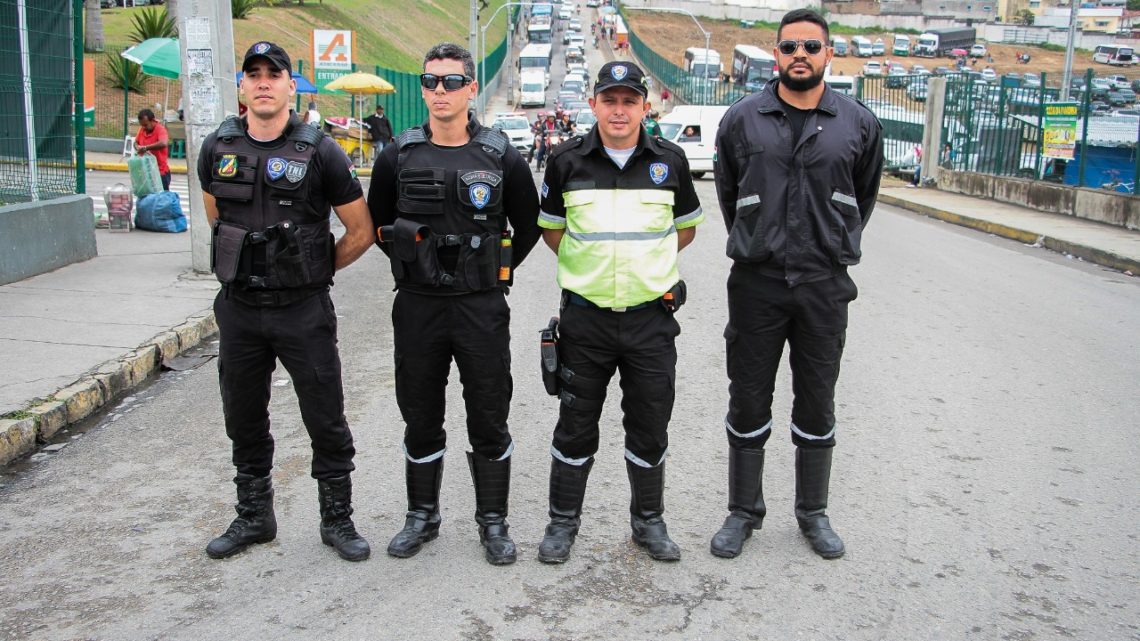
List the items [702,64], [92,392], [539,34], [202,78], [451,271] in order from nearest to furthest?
[451,271] < [92,392] < [202,78] < [702,64] < [539,34]

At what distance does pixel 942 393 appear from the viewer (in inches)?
273

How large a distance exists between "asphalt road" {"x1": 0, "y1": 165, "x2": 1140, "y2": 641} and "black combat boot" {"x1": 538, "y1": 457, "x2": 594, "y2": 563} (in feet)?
0.34

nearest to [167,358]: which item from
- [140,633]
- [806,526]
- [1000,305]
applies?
[140,633]

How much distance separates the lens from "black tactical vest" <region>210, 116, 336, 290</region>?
4.23 metres

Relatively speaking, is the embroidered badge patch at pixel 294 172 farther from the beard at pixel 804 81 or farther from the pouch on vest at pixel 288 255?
the beard at pixel 804 81

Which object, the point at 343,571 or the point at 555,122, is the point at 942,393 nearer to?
the point at 343,571

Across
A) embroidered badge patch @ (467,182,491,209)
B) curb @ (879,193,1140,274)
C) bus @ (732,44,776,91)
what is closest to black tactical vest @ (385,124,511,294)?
embroidered badge patch @ (467,182,491,209)

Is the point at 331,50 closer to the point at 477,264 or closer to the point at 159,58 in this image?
the point at 159,58

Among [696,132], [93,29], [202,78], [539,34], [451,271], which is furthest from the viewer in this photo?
[539,34]

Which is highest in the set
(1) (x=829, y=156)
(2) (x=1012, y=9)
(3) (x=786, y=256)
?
(2) (x=1012, y=9)

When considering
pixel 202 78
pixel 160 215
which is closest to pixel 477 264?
pixel 202 78

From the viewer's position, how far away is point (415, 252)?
166 inches

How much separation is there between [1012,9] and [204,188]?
14716cm

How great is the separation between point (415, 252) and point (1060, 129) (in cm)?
1666
